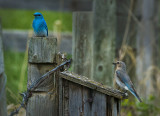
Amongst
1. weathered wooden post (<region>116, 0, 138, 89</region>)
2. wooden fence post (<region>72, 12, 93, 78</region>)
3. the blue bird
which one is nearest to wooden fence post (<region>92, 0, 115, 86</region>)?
wooden fence post (<region>72, 12, 93, 78</region>)

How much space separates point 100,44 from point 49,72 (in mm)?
1837

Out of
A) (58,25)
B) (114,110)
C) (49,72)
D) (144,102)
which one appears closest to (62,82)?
(49,72)

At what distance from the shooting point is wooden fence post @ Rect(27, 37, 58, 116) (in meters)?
2.06

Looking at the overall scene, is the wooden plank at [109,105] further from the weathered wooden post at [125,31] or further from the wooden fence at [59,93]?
the weathered wooden post at [125,31]

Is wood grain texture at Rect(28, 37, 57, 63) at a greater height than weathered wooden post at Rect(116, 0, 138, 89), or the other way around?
weathered wooden post at Rect(116, 0, 138, 89)

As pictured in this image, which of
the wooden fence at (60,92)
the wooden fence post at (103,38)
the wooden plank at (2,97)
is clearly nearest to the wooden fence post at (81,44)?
the wooden fence post at (103,38)

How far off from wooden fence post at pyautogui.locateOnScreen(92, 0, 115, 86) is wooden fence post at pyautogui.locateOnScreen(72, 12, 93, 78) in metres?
0.16

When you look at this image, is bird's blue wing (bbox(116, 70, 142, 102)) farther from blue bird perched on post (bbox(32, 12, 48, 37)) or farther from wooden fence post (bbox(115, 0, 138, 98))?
wooden fence post (bbox(115, 0, 138, 98))

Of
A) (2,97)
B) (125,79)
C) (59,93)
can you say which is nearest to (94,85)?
(59,93)

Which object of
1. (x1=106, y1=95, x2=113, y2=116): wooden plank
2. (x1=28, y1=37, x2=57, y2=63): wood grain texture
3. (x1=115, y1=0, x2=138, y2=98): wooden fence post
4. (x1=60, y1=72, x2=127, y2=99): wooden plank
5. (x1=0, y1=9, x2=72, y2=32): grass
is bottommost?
(x1=106, y1=95, x2=113, y2=116): wooden plank

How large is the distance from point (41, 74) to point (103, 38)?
73.5 inches

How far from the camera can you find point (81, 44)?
355cm

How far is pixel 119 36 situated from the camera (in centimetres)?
439

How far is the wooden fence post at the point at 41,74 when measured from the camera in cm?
206
